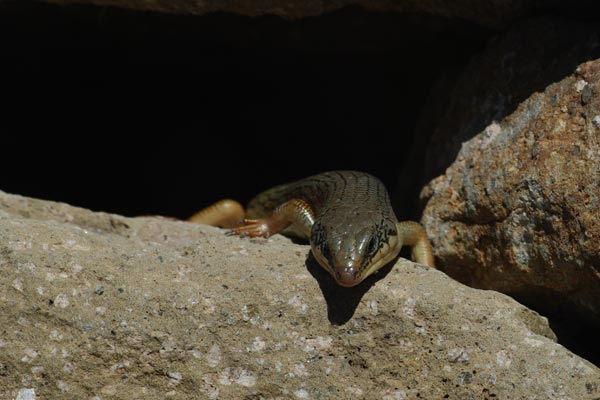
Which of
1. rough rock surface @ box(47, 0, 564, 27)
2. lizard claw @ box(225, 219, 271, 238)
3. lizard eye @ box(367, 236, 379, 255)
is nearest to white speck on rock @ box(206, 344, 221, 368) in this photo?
lizard eye @ box(367, 236, 379, 255)

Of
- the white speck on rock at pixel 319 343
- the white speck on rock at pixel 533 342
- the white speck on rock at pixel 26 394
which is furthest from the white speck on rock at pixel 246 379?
the white speck on rock at pixel 533 342

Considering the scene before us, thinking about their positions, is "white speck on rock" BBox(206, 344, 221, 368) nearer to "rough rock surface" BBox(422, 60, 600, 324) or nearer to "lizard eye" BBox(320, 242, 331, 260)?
"lizard eye" BBox(320, 242, 331, 260)

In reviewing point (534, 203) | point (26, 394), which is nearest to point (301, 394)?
point (26, 394)

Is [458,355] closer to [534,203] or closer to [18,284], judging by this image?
[534,203]

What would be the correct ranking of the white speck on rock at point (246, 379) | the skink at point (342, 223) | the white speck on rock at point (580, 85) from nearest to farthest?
the white speck on rock at point (246, 379) < the skink at point (342, 223) < the white speck on rock at point (580, 85)

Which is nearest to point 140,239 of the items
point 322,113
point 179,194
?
point 179,194

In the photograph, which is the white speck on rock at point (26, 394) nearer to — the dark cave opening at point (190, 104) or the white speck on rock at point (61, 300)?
the white speck on rock at point (61, 300)
